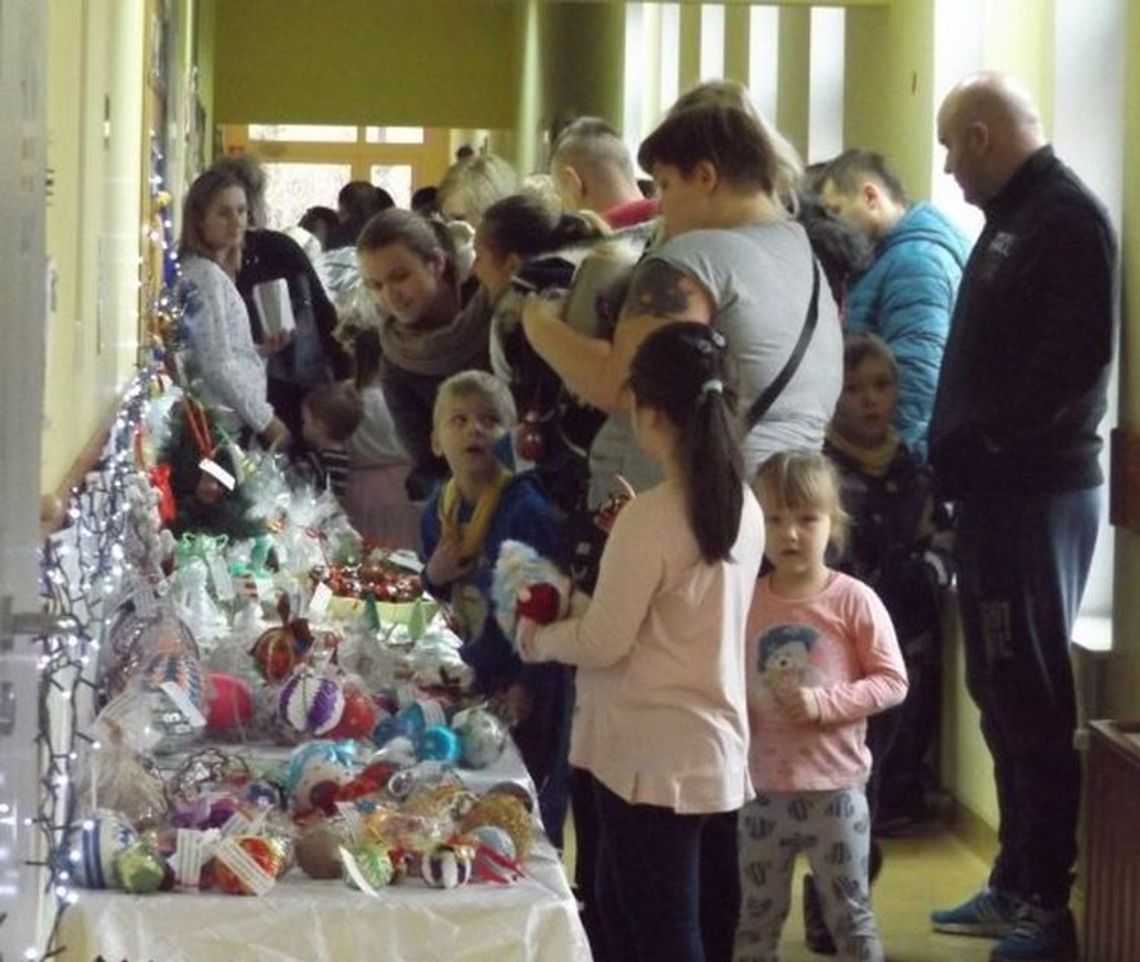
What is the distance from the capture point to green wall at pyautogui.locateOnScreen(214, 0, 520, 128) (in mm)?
15531

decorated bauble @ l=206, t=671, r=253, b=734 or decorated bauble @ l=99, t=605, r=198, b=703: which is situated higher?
decorated bauble @ l=99, t=605, r=198, b=703

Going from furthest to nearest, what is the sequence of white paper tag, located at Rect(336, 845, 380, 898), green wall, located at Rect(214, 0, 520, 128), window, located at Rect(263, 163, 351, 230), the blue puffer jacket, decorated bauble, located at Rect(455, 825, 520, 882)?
1. window, located at Rect(263, 163, 351, 230)
2. green wall, located at Rect(214, 0, 520, 128)
3. the blue puffer jacket
4. decorated bauble, located at Rect(455, 825, 520, 882)
5. white paper tag, located at Rect(336, 845, 380, 898)

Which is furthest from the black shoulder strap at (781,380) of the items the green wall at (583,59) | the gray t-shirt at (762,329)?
the green wall at (583,59)

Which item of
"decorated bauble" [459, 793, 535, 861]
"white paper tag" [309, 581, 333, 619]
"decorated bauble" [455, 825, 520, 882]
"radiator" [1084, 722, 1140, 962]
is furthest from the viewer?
"white paper tag" [309, 581, 333, 619]

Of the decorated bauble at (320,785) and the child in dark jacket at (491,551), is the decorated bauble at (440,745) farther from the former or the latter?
the child in dark jacket at (491,551)

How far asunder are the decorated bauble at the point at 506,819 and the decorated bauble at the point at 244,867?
314 mm

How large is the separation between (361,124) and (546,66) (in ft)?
6.07

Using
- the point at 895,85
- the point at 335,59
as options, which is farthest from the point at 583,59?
the point at 895,85

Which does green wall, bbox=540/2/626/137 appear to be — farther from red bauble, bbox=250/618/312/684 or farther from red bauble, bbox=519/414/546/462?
red bauble, bbox=250/618/312/684

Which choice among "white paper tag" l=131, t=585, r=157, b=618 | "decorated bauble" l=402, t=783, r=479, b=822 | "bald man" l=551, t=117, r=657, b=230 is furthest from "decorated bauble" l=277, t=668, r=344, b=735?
"bald man" l=551, t=117, r=657, b=230

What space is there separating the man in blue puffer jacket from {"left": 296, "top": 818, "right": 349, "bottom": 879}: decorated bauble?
10.1ft

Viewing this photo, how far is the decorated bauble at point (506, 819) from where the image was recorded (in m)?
→ 3.03

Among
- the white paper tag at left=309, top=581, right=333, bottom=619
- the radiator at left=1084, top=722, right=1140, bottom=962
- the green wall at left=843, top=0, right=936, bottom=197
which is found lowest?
the radiator at left=1084, top=722, right=1140, bottom=962

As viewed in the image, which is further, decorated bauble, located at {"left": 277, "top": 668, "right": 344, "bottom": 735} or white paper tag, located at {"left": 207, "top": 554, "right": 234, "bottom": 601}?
white paper tag, located at {"left": 207, "top": 554, "right": 234, "bottom": 601}
